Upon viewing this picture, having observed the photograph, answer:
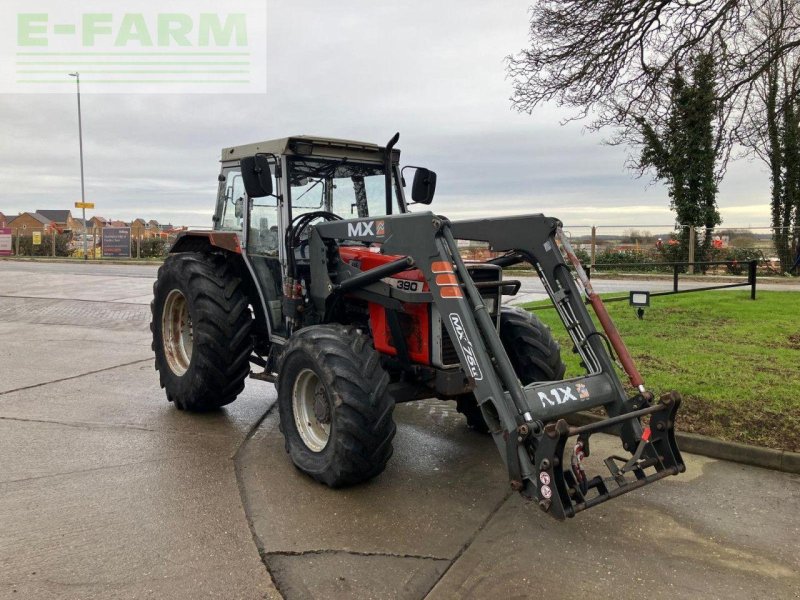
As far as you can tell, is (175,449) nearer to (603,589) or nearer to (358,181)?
(358,181)

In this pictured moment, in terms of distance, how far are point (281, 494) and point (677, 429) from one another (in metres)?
3.12

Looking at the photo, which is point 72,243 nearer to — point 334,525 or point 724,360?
point 724,360

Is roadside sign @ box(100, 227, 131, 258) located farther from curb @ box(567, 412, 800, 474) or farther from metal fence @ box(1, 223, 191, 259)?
curb @ box(567, 412, 800, 474)

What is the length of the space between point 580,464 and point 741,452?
1.94 m

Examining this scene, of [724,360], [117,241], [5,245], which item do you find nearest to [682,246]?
[724,360]

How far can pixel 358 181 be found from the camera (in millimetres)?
5883

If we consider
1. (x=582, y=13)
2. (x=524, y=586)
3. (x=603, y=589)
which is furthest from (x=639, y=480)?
(x=582, y=13)

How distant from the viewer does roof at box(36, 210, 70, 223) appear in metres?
75.6

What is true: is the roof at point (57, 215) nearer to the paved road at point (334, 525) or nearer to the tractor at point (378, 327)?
the tractor at point (378, 327)

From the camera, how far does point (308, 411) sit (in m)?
4.64

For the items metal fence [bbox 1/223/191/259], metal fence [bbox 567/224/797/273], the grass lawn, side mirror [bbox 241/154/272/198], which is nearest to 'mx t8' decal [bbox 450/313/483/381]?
side mirror [bbox 241/154/272/198]

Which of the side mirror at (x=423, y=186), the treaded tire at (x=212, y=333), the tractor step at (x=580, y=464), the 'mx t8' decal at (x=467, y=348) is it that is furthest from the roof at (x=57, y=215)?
the tractor step at (x=580, y=464)

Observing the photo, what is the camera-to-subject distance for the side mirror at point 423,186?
577 centimetres

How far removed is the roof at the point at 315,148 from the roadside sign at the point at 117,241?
33.9 m
